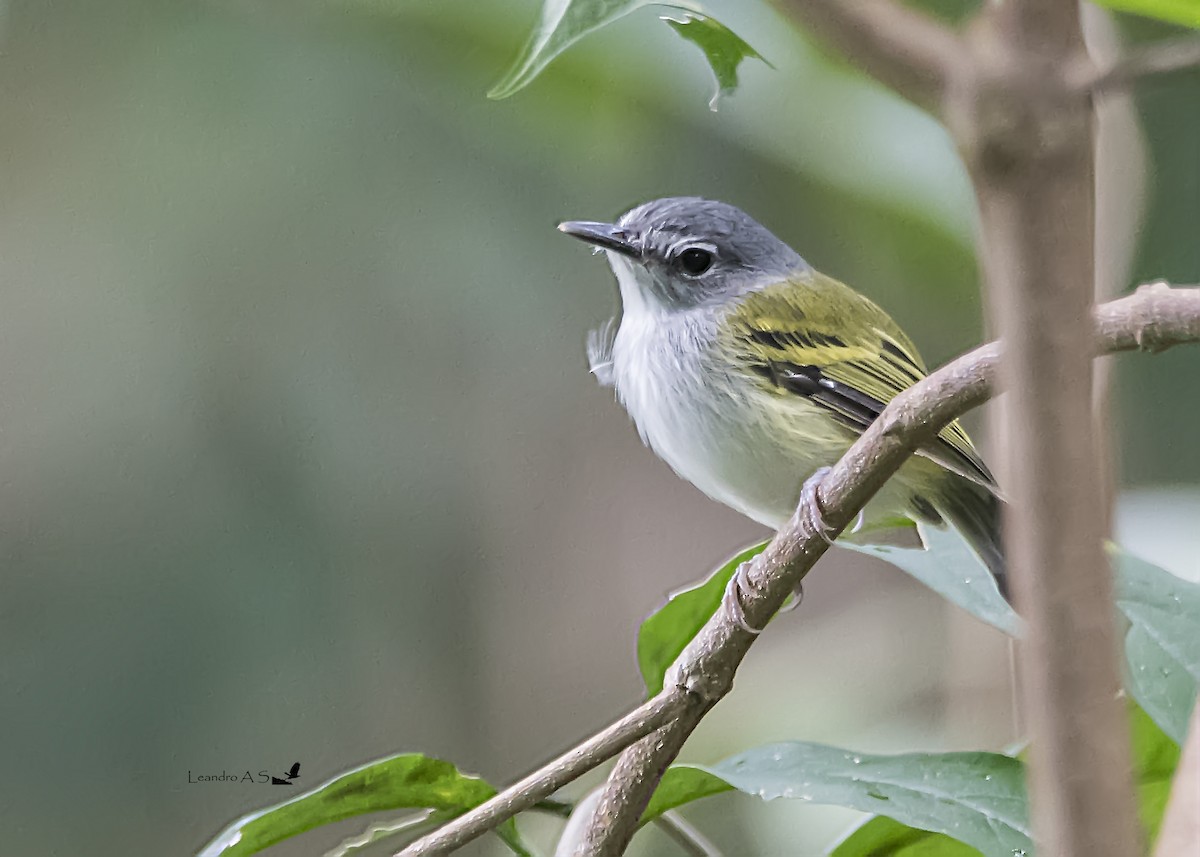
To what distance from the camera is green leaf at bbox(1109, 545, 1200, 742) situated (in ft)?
2.19

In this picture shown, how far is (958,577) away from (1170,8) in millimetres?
395

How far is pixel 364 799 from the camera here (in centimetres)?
71

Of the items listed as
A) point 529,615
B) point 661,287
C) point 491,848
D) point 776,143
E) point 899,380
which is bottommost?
point 491,848

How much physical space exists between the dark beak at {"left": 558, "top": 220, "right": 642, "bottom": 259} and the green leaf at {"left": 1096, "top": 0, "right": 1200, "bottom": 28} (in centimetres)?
55

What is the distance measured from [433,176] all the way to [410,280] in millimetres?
154

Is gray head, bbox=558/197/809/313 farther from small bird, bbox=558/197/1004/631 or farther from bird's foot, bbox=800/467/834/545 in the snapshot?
bird's foot, bbox=800/467/834/545

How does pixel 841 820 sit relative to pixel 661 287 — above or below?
below

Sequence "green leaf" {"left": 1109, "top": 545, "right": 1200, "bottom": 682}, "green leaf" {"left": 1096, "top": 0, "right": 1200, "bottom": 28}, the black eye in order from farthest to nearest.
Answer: the black eye, "green leaf" {"left": 1109, "top": 545, "right": 1200, "bottom": 682}, "green leaf" {"left": 1096, "top": 0, "right": 1200, "bottom": 28}

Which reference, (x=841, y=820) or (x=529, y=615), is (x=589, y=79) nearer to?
(x=841, y=820)

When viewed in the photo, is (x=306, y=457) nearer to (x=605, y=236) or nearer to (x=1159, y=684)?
(x=605, y=236)

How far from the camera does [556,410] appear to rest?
5.76 feet

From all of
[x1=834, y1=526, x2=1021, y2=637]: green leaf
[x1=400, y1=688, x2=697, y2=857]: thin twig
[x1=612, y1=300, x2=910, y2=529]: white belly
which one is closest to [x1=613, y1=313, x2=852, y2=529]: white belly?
[x1=612, y1=300, x2=910, y2=529]: white belly

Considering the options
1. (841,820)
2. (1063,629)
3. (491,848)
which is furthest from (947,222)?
(1063,629)

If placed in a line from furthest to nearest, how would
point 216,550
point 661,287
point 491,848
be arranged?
point 216,550 → point 491,848 → point 661,287
